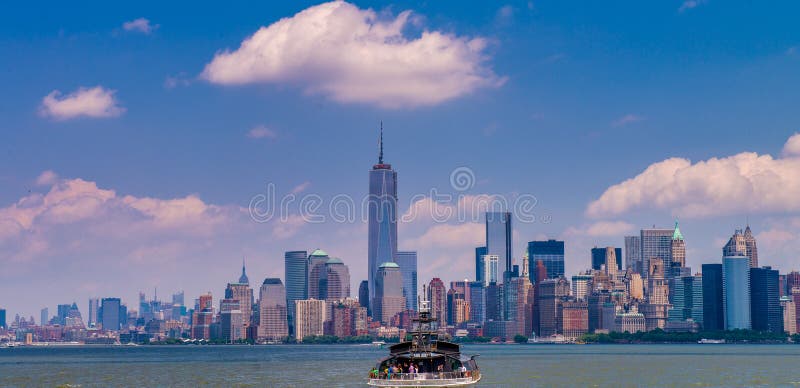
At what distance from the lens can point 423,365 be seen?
119 m

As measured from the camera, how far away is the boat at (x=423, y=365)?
116 m

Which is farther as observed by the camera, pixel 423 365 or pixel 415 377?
pixel 423 365

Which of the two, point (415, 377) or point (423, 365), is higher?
point (423, 365)

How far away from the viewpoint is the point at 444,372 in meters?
118

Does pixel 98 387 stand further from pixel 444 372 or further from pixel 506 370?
pixel 506 370

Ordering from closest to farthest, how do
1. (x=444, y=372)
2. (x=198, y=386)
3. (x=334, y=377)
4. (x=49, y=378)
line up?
(x=444, y=372)
(x=198, y=386)
(x=334, y=377)
(x=49, y=378)

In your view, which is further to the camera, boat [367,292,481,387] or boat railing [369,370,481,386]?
boat [367,292,481,387]

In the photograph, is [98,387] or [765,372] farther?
[765,372]

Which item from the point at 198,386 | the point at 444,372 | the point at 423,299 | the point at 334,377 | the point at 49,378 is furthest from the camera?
the point at 49,378

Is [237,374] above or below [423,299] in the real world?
below

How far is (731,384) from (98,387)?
269 feet

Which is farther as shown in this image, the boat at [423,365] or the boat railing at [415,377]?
the boat at [423,365]

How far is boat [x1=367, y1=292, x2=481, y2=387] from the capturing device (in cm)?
11588

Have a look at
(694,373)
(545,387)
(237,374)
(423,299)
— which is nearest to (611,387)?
(545,387)
